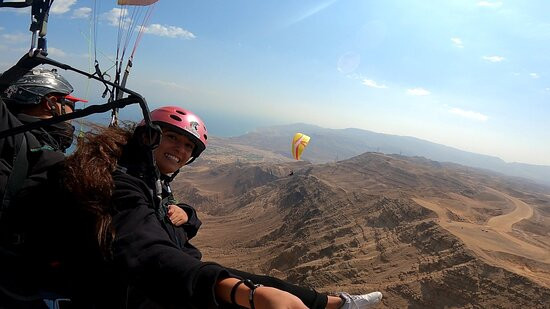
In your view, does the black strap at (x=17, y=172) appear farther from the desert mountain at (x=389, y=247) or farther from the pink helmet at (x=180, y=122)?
the desert mountain at (x=389, y=247)

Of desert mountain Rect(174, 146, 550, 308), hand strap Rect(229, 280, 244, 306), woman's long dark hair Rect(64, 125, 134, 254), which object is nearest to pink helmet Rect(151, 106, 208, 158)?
woman's long dark hair Rect(64, 125, 134, 254)

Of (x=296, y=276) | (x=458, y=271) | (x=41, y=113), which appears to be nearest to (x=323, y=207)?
(x=296, y=276)

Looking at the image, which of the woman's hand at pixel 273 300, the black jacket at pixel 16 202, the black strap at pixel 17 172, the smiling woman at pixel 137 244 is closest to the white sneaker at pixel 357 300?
the smiling woman at pixel 137 244

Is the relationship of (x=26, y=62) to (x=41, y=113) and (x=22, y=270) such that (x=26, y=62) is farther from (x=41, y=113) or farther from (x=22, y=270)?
(x=41, y=113)

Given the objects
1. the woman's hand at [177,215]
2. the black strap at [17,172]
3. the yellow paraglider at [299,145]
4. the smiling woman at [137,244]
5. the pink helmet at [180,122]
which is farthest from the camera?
the yellow paraglider at [299,145]

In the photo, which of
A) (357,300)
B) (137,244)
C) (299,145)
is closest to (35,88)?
(137,244)
